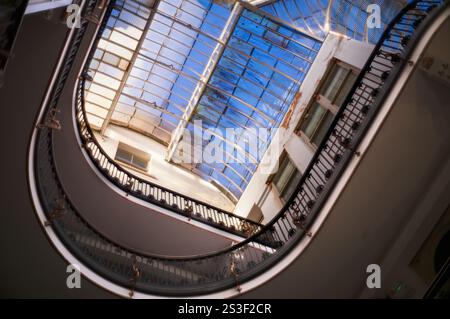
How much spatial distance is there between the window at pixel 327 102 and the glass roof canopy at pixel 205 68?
2.42 meters

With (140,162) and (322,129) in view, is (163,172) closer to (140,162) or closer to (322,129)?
(140,162)

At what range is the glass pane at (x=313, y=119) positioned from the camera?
17.1 metres

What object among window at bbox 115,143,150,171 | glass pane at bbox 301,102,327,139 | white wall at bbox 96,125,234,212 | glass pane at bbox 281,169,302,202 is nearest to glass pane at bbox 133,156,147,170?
window at bbox 115,143,150,171

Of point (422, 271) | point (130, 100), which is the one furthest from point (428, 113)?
point (130, 100)

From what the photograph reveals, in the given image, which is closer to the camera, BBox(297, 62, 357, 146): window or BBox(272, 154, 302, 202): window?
BBox(297, 62, 357, 146): window

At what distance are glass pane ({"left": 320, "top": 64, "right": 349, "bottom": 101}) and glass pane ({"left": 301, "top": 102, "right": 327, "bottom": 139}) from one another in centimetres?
53

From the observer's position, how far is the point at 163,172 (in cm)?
2261

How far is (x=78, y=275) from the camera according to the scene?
33.7 feet

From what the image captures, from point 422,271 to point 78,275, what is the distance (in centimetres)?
752

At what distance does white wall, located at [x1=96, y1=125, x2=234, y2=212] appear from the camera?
21688 millimetres

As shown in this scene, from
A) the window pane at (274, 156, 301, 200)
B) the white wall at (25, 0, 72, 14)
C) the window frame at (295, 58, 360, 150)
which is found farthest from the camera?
the window pane at (274, 156, 301, 200)

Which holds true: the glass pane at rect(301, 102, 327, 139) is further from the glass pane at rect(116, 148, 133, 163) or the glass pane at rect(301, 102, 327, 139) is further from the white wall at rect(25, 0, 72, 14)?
the white wall at rect(25, 0, 72, 14)

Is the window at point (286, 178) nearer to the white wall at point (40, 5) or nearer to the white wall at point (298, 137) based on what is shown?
the white wall at point (298, 137)

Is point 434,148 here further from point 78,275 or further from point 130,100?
point 130,100
